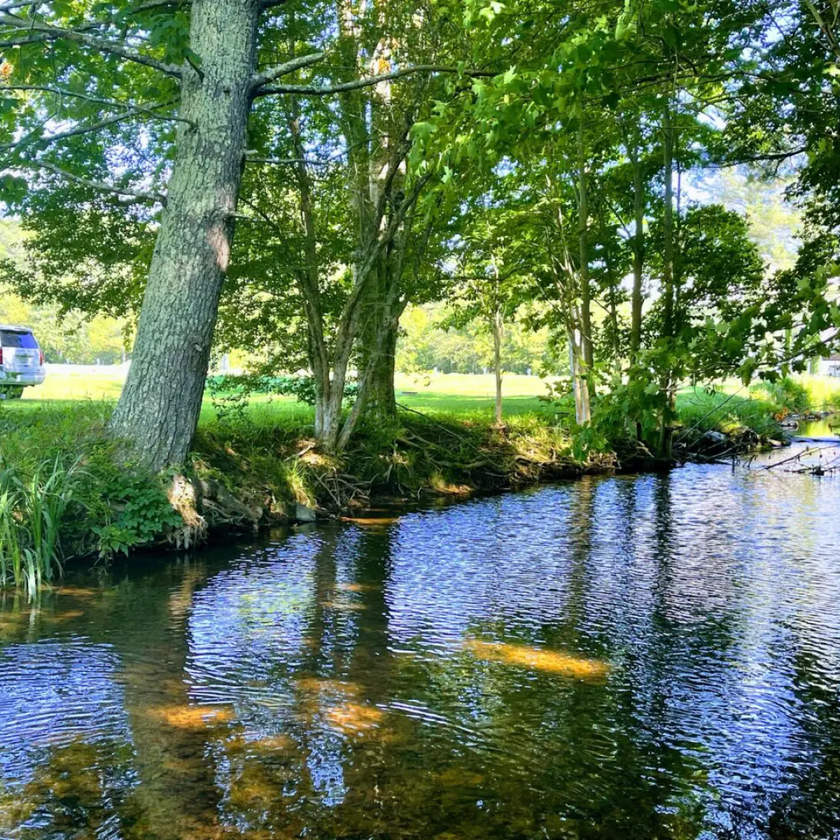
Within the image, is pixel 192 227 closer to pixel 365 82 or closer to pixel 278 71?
pixel 278 71

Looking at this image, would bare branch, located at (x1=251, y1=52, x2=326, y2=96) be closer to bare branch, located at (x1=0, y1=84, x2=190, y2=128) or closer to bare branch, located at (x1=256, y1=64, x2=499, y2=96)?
bare branch, located at (x1=256, y1=64, x2=499, y2=96)

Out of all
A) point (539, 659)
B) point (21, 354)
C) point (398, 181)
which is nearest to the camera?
point (539, 659)

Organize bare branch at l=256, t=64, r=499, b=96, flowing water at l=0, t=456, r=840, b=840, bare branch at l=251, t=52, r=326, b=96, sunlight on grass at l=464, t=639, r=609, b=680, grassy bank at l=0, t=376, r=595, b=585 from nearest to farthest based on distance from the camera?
flowing water at l=0, t=456, r=840, b=840 → sunlight on grass at l=464, t=639, r=609, b=680 → grassy bank at l=0, t=376, r=595, b=585 → bare branch at l=256, t=64, r=499, b=96 → bare branch at l=251, t=52, r=326, b=96

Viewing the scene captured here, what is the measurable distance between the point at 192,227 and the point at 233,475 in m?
3.20

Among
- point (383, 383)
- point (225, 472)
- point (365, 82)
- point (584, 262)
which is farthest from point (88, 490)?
point (584, 262)

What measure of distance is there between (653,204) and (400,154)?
9.84m

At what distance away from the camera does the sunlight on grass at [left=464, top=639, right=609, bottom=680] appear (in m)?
5.73

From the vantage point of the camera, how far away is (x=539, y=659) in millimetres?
5992

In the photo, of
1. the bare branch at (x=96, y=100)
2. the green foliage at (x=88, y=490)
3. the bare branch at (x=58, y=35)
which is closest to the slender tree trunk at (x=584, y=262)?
the bare branch at (x=96, y=100)

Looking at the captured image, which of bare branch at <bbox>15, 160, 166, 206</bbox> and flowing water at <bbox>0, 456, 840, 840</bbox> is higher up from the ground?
bare branch at <bbox>15, 160, 166, 206</bbox>

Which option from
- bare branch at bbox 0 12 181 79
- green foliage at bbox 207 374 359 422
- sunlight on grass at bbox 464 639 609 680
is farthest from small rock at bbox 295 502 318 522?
bare branch at bbox 0 12 181 79

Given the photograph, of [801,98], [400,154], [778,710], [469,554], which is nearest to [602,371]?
[778,710]

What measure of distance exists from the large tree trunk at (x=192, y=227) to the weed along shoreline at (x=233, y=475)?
Answer: 46cm

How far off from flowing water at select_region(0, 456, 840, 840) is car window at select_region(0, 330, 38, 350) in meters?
16.3
